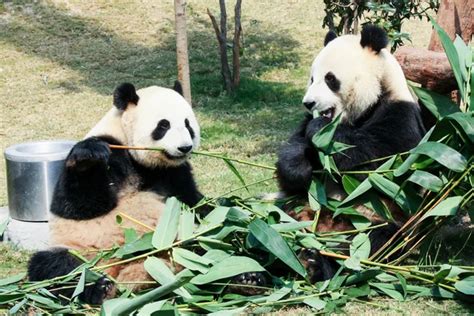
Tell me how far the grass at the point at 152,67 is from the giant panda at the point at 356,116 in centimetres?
218

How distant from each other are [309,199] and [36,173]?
245 cm

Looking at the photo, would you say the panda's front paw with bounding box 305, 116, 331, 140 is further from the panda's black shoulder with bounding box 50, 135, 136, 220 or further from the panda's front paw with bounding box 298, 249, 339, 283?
the panda's black shoulder with bounding box 50, 135, 136, 220

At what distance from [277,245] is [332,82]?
141 cm

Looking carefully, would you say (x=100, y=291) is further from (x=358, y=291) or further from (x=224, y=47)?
(x=224, y=47)

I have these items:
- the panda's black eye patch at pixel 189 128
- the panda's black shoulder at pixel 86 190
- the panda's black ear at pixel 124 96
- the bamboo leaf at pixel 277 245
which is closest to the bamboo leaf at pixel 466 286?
the bamboo leaf at pixel 277 245

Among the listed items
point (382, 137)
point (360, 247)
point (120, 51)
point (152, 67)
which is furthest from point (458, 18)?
point (120, 51)

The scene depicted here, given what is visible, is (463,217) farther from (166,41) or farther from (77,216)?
(166,41)

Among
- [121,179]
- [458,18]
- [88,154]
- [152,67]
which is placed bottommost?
[152,67]

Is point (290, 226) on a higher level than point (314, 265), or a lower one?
higher

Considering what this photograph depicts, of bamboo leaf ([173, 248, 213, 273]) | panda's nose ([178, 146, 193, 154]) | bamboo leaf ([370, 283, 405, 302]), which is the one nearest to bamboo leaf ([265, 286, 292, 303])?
bamboo leaf ([173, 248, 213, 273])

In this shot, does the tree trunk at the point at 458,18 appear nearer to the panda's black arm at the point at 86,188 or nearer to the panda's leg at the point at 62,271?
the panda's black arm at the point at 86,188

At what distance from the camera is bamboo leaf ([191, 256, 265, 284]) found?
12.2 ft

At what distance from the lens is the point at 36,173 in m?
5.87

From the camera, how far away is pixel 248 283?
3.90 meters
